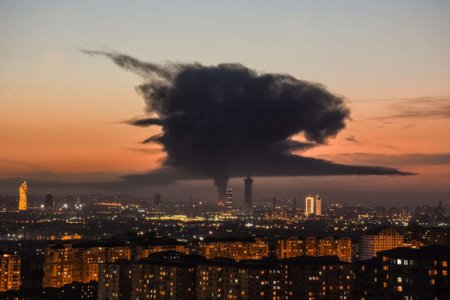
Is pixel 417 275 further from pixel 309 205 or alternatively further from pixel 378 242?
pixel 309 205

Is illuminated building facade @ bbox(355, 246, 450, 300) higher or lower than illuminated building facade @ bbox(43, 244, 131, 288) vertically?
higher

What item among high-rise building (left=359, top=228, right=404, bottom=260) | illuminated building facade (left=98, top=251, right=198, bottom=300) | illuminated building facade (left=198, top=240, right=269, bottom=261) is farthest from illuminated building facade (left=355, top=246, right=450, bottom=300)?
high-rise building (left=359, top=228, right=404, bottom=260)

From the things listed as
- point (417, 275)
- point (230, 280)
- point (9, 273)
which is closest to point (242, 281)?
point (230, 280)

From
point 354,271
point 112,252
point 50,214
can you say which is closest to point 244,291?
point 354,271

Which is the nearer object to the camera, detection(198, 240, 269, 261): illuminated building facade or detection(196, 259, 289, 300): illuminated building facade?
detection(196, 259, 289, 300): illuminated building facade

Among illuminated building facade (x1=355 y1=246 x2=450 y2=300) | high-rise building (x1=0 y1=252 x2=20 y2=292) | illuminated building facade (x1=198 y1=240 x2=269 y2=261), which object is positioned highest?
illuminated building facade (x1=355 y1=246 x2=450 y2=300)

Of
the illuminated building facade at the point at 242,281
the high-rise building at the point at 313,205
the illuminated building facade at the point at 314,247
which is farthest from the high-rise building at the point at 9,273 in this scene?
the high-rise building at the point at 313,205

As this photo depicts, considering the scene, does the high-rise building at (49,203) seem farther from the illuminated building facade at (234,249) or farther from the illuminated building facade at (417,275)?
the illuminated building facade at (417,275)

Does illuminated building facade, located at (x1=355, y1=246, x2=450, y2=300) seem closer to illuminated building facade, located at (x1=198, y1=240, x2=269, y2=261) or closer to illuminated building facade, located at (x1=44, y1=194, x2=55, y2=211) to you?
illuminated building facade, located at (x1=198, y1=240, x2=269, y2=261)
